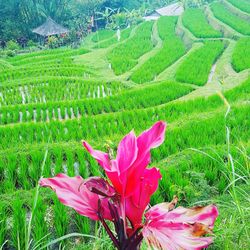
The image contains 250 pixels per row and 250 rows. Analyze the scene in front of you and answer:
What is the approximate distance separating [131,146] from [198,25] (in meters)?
17.1

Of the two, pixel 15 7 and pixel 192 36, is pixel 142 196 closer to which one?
pixel 192 36

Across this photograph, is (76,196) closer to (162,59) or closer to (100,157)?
(100,157)

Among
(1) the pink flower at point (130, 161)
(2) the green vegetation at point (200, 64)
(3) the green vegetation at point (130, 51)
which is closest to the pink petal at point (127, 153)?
(1) the pink flower at point (130, 161)

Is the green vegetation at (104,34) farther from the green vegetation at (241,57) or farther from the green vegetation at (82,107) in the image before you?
the green vegetation at (82,107)

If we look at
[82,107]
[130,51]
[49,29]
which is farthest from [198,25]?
[82,107]

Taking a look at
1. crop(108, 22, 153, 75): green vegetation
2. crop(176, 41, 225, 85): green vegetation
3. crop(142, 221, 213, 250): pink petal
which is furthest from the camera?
crop(108, 22, 153, 75): green vegetation

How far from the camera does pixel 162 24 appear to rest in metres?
20.2

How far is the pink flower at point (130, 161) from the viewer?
106cm

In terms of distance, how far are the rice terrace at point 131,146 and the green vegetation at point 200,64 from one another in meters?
0.04

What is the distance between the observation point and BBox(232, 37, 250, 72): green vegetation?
30.6ft

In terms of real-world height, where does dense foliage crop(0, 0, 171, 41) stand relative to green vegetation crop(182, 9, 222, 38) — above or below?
below

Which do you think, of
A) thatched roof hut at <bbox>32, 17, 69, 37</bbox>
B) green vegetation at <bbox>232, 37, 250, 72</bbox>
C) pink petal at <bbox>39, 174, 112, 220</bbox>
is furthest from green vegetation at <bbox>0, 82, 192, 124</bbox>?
thatched roof hut at <bbox>32, 17, 69, 37</bbox>

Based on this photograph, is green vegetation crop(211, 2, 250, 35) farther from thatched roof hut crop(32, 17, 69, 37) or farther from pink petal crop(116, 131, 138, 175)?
pink petal crop(116, 131, 138, 175)

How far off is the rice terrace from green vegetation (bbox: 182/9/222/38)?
0.12 m
